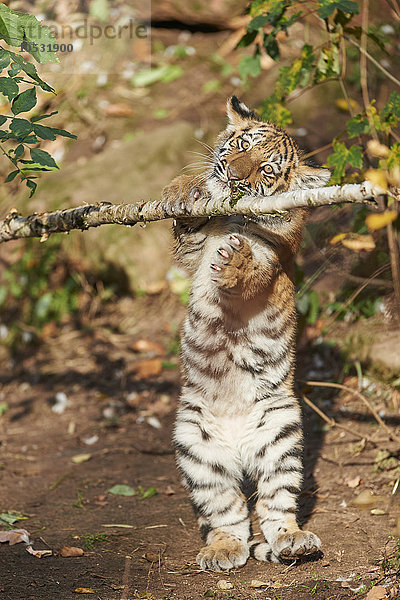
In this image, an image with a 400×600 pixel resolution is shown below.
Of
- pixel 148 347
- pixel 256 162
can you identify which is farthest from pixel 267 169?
pixel 148 347

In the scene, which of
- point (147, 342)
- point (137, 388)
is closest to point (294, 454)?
point (137, 388)

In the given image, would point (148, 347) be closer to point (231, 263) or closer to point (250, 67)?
point (250, 67)

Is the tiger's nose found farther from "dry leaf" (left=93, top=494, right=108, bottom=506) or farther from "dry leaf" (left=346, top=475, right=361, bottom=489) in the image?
"dry leaf" (left=93, top=494, right=108, bottom=506)

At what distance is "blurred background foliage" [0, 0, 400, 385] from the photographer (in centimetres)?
461

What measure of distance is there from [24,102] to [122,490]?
2.71 meters

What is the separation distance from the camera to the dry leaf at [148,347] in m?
6.88

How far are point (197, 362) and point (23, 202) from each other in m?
4.20

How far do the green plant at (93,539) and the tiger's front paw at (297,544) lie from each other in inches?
39.0

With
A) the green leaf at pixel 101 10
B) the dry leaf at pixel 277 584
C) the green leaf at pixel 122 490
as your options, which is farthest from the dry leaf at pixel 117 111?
the dry leaf at pixel 277 584

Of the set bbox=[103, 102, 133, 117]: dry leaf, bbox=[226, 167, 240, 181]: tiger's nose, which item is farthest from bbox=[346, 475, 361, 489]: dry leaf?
bbox=[103, 102, 133, 117]: dry leaf

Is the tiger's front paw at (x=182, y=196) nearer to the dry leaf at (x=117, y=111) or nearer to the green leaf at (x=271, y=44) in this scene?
the green leaf at (x=271, y=44)

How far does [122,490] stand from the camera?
4.69 m

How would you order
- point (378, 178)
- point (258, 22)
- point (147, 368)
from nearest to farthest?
1. point (378, 178)
2. point (258, 22)
3. point (147, 368)

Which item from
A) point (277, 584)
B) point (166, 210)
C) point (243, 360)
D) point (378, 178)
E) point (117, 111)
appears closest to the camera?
point (378, 178)
